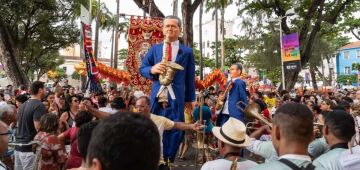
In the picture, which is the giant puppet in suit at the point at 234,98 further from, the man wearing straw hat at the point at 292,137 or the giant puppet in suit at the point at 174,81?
the man wearing straw hat at the point at 292,137

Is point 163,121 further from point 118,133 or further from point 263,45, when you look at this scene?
point 263,45

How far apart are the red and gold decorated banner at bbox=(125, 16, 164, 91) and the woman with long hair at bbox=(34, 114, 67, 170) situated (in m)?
6.27

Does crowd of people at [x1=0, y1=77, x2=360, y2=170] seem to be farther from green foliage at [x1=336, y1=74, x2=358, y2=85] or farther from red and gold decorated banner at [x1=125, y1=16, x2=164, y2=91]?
green foliage at [x1=336, y1=74, x2=358, y2=85]

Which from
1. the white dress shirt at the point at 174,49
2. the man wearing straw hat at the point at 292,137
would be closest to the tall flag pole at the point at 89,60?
the white dress shirt at the point at 174,49

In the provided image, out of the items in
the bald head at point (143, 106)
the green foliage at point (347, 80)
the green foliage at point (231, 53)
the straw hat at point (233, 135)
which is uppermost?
the green foliage at point (231, 53)

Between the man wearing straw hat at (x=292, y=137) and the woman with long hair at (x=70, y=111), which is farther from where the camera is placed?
the woman with long hair at (x=70, y=111)

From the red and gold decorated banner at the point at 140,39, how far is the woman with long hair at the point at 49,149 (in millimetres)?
6268

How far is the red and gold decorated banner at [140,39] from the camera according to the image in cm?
1112

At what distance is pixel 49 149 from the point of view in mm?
4625

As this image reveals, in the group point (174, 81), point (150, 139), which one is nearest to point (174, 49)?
point (174, 81)

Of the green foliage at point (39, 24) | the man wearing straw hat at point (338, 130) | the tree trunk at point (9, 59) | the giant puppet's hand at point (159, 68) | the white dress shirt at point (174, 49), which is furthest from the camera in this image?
the green foliage at point (39, 24)

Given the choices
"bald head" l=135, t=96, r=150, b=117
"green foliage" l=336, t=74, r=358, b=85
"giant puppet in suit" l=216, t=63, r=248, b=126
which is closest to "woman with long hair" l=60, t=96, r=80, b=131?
Result: "bald head" l=135, t=96, r=150, b=117

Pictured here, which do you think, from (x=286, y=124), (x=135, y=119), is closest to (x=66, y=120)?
(x=286, y=124)

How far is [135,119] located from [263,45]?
3387cm
